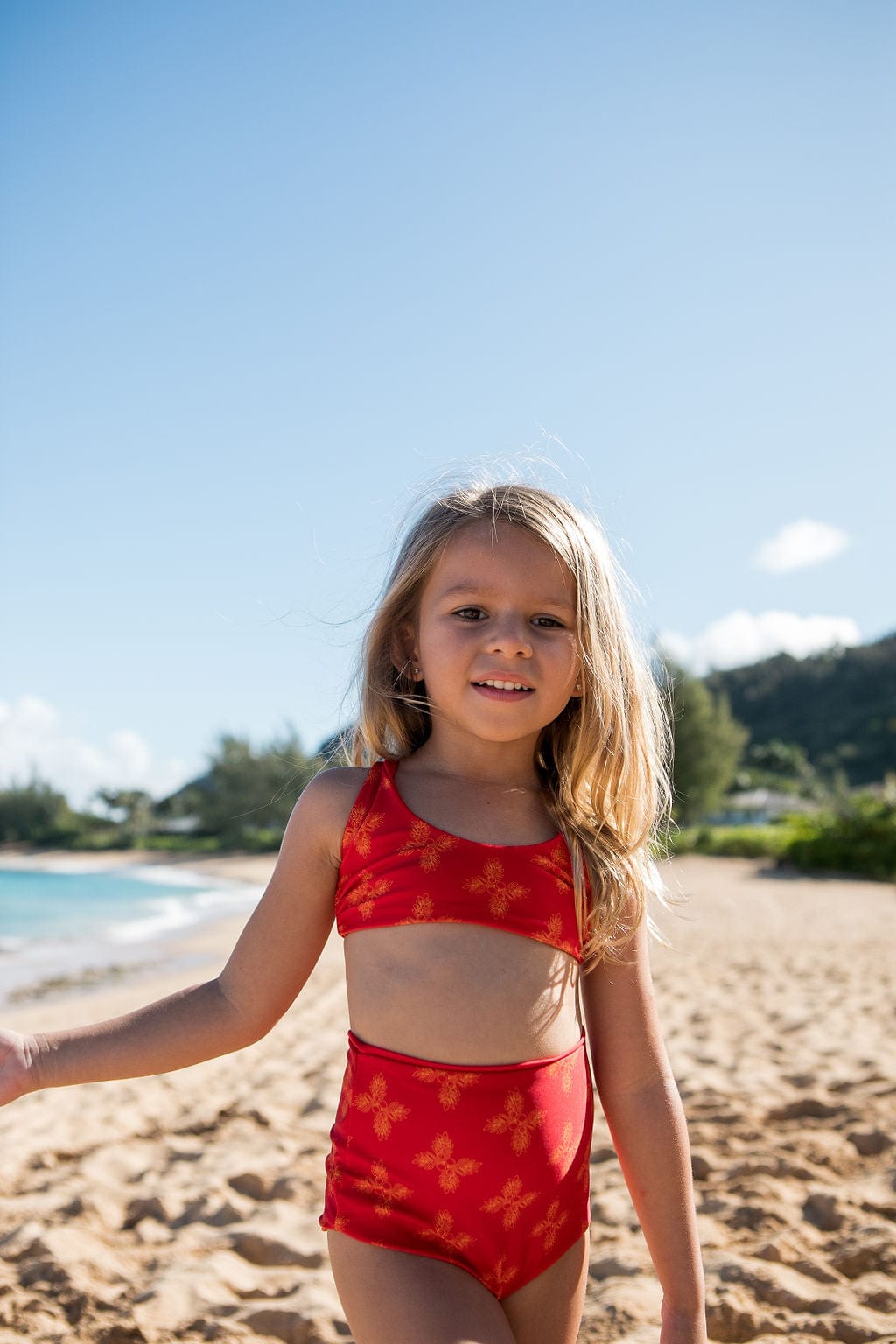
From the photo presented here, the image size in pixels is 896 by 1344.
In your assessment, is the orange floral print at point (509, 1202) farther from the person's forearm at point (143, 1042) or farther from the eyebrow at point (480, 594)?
the eyebrow at point (480, 594)

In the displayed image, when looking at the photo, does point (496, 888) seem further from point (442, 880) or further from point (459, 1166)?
point (459, 1166)

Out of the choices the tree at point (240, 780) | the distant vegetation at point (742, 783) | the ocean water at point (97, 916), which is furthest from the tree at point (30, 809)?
the ocean water at point (97, 916)

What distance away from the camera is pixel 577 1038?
1750 millimetres

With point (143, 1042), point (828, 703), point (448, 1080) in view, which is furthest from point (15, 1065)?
point (828, 703)

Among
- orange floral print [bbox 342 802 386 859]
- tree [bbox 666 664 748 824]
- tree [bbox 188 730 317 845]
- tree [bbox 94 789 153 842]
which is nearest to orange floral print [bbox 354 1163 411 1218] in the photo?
orange floral print [bbox 342 802 386 859]

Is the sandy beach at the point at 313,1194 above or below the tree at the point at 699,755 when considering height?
below

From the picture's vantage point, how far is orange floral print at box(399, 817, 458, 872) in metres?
1.69

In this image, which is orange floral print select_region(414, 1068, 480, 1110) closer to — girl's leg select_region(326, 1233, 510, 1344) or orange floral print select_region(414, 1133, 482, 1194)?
orange floral print select_region(414, 1133, 482, 1194)

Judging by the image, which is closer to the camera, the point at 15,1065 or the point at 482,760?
the point at 15,1065

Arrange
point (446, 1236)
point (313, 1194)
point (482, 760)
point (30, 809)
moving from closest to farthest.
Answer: point (446, 1236)
point (482, 760)
point (313, 1194)
point (30, 809)

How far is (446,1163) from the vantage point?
1.55 m

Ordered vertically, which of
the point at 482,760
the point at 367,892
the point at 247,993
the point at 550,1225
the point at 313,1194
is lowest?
the point at 313,1194

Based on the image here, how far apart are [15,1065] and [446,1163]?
2.39ft

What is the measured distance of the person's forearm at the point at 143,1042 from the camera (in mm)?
1680
